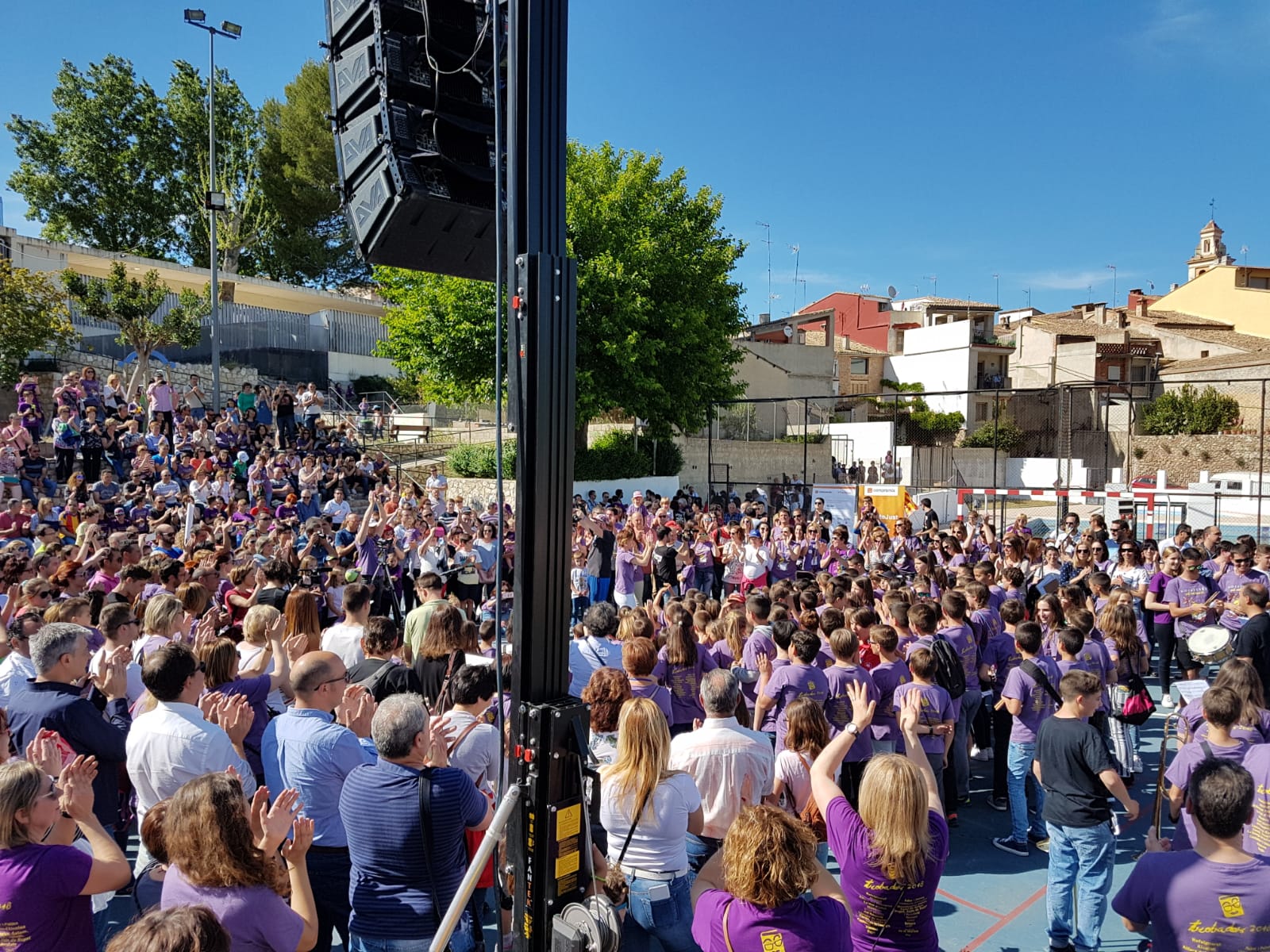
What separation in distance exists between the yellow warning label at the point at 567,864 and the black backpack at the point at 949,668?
3774 millimetres

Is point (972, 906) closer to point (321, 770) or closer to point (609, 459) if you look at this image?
point (321, 770)

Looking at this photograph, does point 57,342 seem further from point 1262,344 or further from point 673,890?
point 1262,344

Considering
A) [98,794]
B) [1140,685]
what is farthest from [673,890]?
[1140,685]

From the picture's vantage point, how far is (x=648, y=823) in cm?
355

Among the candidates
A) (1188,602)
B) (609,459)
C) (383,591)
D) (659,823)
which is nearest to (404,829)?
(659,823)

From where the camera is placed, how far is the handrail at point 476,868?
238 centimetres

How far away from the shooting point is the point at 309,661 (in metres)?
3.79

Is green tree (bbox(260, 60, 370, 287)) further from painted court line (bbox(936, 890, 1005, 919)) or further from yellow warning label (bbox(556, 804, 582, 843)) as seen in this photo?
yellow warning label (bbox(556, 804, 582, 843))

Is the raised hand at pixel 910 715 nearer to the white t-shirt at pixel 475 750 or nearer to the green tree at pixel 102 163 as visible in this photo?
the white t-shirt at pixel 475 750

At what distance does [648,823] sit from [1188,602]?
7.69 m

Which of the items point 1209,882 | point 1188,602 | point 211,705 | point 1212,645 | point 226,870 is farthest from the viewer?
point 1188,602

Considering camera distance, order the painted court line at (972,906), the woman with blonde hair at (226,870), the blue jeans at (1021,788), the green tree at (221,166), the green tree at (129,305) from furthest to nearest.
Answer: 1. the green tree at (221,166)
2. the green tree at (129,305)
3. the blue jeans at (1021,788)
4. the painted court line at (972,906)
5. the woman with blonde hair at (226,870)

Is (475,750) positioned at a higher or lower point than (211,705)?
lower

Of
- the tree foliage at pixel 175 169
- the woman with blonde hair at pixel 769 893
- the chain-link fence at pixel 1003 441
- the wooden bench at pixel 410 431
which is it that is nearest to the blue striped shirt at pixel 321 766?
the woman with blonde hair at pixel 769 893
